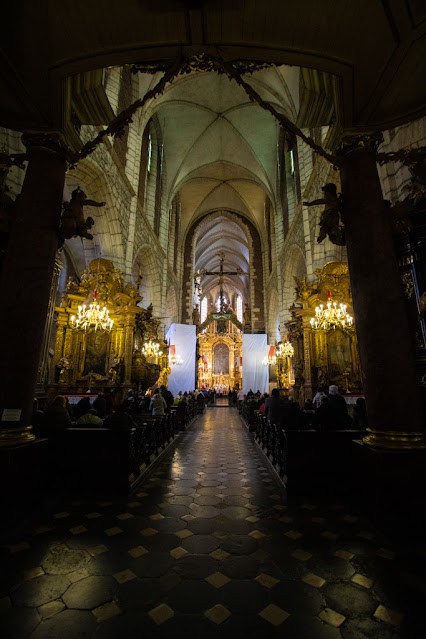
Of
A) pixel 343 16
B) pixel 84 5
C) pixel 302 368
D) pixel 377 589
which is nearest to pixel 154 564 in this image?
pixel 377 589

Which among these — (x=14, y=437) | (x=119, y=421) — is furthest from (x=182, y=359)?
(x=14, y=437)

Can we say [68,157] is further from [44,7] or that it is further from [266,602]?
[266,602]

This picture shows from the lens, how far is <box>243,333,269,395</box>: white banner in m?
19.5

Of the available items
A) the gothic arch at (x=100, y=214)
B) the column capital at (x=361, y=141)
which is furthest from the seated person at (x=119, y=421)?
the gothic arch at (x=100, y=214)

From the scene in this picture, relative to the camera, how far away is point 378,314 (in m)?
3.01

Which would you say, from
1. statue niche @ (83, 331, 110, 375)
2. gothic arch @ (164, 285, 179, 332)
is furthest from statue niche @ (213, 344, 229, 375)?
statue niche @ (83, 331, 110, 375)

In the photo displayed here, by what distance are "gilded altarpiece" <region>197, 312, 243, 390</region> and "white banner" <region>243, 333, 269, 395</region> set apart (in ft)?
49.3

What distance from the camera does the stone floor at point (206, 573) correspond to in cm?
166

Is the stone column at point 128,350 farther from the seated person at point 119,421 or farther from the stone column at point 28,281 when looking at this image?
the stone column at point 28,281

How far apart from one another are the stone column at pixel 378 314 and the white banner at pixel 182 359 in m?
15.0

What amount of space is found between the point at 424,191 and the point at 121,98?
10.8 metres

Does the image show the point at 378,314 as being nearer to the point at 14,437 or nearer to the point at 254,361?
the point at 14,437

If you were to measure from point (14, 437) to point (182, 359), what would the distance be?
594 inches

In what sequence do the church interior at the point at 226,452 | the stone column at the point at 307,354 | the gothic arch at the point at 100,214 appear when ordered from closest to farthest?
the church interior at the point at 226,452 < the gothic arch at the point at 100,214 < the stone column at the point at 307,354
